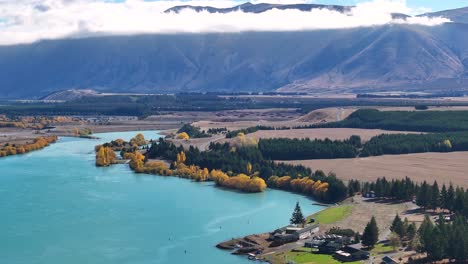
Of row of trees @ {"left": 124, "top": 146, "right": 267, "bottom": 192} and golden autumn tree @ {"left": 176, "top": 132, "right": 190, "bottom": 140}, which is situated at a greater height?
golden autumn tree @ {"left": 176, "top": 132, "right": 190, "bottom": 140}

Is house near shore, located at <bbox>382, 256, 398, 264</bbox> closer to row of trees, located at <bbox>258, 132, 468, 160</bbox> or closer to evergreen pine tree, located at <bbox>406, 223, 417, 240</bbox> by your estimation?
evergreen pine tree, located at <bbox>406, 223, 417, 240</bbox>

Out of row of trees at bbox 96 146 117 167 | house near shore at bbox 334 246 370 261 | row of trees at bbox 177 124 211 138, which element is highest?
row of trees at bbox 177 124 211 138

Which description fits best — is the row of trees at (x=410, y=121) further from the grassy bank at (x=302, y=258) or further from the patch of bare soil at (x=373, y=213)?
the grassy bank at (x=302, y=258)

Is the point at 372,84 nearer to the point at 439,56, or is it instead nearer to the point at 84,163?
the point at 439,56

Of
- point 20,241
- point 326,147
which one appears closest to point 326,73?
point 326,147

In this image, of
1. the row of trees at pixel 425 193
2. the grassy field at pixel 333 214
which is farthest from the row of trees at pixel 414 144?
the grassy field at pixel 333 214

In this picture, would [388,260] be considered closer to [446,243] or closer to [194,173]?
[446,243]

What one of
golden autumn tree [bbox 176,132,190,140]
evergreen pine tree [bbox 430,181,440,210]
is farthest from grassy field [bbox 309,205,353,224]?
golden autumn tree [bbox 176,132,190,140]
